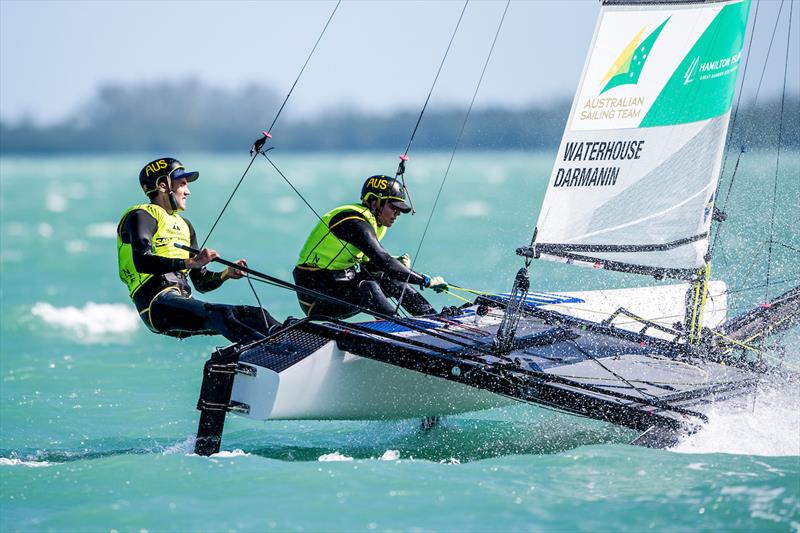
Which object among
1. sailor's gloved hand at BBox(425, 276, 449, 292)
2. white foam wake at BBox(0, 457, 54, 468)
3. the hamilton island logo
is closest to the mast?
the hamilton island logo

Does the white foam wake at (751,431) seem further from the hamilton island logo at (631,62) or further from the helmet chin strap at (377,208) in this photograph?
the helmet chin strap at (377,208)

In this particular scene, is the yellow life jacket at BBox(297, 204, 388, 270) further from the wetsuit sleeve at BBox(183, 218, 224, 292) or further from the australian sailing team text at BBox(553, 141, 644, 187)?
the australian sailing team text at BBox(553, 141, 644, 187)

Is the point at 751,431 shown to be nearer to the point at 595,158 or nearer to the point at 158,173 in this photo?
the point at 595,158

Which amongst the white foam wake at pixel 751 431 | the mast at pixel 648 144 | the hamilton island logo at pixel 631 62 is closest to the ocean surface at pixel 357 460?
the white foam wake at pixel 751 431

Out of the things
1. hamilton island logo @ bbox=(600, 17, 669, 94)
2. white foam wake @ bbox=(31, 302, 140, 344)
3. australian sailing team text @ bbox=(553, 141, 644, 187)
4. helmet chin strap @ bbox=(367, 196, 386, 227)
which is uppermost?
hamilton island logo @ bbox=(600, 17, 669, 94)

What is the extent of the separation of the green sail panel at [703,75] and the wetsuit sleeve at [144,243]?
253 centimetres

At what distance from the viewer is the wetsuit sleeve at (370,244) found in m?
6.33

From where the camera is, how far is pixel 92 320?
1204cm

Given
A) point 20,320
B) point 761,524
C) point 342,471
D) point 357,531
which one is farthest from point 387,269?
point 20,320

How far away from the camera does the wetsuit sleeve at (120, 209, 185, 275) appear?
18.3 ft

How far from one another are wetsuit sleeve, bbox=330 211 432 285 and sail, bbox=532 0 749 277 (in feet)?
2.28

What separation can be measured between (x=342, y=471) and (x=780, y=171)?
4299 mm

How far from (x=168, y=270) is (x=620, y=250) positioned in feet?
7.77

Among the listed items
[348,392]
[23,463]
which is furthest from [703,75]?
[23,463]
